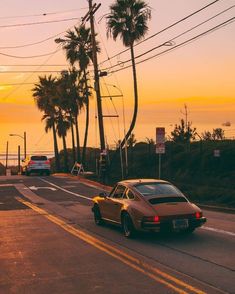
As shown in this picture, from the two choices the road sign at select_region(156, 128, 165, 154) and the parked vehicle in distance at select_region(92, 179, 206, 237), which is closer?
the parked vehicle in distance at select_region(92, 179, 206, 237)

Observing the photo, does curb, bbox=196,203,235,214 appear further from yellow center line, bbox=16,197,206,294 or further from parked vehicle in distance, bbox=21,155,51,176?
A: parked vehicle in distance, bbox=21,155,51,176

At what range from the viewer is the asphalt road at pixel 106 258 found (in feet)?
27.2

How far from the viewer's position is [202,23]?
24.1 m

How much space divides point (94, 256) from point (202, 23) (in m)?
15.9

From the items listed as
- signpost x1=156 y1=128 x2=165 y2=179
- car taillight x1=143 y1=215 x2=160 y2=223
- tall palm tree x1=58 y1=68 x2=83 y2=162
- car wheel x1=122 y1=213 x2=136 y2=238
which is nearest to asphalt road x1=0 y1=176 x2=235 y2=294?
car wheel x1=122 y1=213 x2=136 y2=238

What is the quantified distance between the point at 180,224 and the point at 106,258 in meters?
2.55

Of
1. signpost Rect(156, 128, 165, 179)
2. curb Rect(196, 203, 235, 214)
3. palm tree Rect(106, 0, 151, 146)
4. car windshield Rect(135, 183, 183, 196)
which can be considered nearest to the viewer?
car windshield Rect(135, 183, 183, 196)

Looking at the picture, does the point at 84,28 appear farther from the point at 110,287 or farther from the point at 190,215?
the point at 110,287

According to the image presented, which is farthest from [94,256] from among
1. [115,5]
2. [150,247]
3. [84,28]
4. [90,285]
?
[84,28]

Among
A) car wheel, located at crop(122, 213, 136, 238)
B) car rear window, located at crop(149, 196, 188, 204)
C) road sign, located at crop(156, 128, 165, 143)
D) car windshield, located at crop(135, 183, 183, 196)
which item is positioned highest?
road sign, located at crop(156, 128, 165, 143)

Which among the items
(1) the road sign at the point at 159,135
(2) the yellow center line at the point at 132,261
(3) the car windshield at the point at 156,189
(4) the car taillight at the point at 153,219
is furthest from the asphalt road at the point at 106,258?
(1) the road sign at the point at 159,135

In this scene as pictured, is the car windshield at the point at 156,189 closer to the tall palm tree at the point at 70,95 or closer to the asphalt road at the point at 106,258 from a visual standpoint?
the asphalt road at the point at 106,258

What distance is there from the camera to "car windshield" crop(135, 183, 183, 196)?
1348 centimetres

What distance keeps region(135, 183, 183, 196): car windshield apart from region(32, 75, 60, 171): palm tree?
171ft
